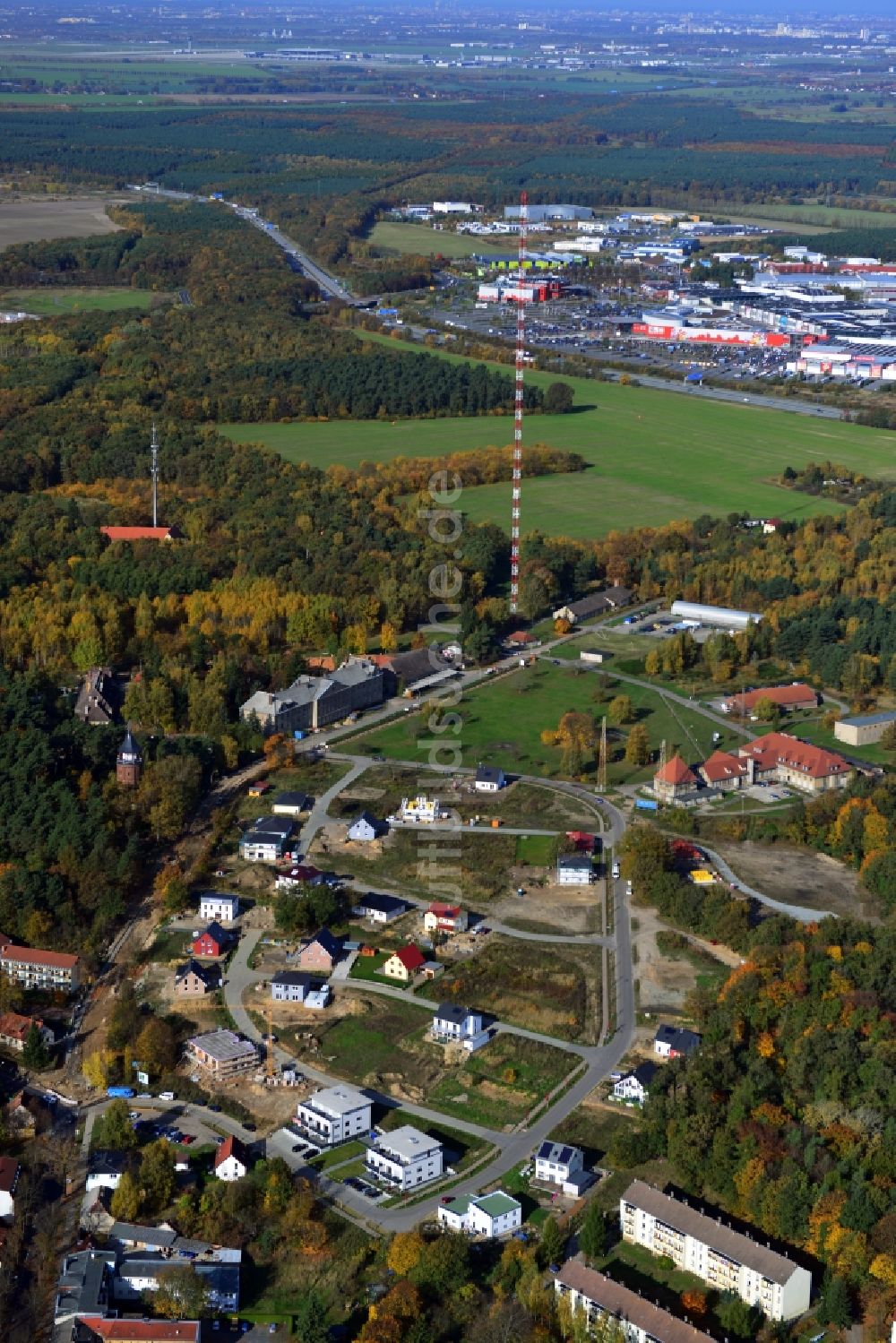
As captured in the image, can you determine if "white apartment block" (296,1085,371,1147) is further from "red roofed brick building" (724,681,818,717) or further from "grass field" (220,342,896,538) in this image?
"grass field" (220,342,896,538)

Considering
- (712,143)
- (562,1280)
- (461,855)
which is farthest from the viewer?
(712,143)

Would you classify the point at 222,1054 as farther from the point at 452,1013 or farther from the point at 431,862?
the point at 431,862

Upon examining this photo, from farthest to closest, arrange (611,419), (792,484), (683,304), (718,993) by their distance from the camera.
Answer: (683,304)
(611,419)
(792,484)
(718,993)

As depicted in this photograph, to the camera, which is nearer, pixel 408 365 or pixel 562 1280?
pixel 562 1280

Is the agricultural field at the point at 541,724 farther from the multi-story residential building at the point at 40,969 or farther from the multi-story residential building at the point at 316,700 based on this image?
the multi-story residential building at the point at 40,969

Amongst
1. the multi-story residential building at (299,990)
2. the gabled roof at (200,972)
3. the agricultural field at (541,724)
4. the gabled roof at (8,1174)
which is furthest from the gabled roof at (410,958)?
the agricultural field at (541,724)

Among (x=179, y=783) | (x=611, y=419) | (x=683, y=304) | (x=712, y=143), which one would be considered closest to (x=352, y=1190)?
(x=179, y=783)

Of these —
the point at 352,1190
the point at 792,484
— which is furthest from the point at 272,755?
the point at 792,484

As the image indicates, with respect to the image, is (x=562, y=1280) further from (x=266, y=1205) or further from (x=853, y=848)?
(x=853, y=848)

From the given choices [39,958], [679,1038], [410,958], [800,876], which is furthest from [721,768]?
[39,958]
